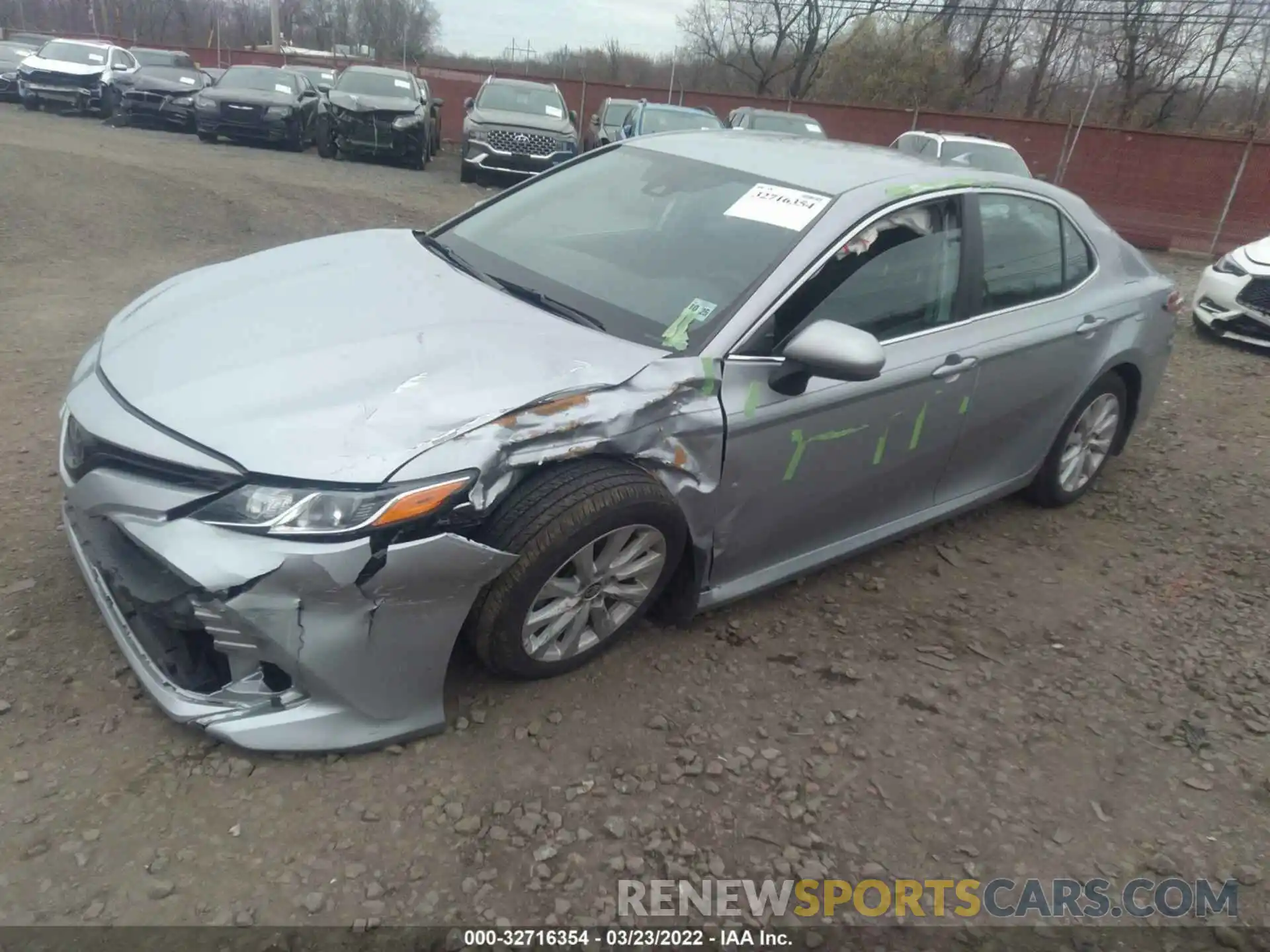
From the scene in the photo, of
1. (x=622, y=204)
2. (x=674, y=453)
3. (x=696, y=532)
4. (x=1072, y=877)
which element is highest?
(x=622, y=204)

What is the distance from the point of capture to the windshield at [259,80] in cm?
1476

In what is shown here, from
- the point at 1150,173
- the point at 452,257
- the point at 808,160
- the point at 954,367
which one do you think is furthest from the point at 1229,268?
the point at 1150,173

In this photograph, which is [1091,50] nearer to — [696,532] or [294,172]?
[294,172]

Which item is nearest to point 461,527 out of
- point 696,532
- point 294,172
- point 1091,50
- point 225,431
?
point 225,431

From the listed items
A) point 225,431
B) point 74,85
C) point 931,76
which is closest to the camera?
point 225,431

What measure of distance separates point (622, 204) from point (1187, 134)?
17.5 metres

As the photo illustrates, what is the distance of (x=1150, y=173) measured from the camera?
16.9 metres

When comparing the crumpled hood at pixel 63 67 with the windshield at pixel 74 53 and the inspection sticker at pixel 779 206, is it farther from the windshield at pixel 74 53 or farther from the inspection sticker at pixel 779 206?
the inspection sticker at pixel 779 206

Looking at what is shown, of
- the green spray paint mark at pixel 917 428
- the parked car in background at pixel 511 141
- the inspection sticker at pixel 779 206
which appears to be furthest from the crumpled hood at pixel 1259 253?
the parked car in background at pixel 511 141

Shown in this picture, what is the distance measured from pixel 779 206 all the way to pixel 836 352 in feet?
2.44

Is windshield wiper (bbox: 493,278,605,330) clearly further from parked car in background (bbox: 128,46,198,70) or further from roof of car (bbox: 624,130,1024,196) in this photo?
parked car in background (bbox: 128,46,198,70)

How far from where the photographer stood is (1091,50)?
3088cm

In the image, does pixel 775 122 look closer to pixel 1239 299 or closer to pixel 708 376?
pixel 1239 299

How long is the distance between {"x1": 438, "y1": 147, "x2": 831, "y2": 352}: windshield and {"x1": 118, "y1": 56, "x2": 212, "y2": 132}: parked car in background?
1481cm
